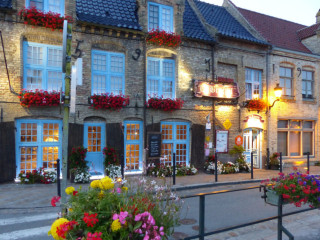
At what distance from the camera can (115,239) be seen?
2.49 metres

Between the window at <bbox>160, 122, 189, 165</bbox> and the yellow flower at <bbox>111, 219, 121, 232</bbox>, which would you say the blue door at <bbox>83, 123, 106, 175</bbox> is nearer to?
the window at <bbox>160, 122, 189, 165</bbox>

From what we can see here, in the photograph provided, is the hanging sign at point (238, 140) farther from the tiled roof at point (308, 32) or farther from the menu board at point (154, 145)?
the tiled roof at point (308, 32)

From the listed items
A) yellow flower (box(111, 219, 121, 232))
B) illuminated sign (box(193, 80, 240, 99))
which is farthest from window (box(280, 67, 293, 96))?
yellow flower (box(111, 219, 121, 232))

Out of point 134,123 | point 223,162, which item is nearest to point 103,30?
point 134,123

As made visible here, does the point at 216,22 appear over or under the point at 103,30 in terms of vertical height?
over

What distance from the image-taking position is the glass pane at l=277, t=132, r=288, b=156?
16.5 m

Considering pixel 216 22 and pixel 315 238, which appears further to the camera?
pixel 216 22

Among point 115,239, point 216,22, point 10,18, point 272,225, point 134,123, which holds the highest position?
point 216,22

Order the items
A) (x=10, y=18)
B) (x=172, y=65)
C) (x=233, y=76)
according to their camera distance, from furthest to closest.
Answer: (x=233, y=76) → (x=172, y=65) → (x=10, y=18)

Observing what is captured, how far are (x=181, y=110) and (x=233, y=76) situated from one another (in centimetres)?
397

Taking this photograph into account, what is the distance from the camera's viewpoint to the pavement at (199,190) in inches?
206

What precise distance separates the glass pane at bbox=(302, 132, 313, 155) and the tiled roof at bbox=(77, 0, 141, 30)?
41.8ft

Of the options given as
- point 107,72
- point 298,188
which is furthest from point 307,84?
point 298,188

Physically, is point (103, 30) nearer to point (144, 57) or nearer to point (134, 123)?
point (144, 57)
